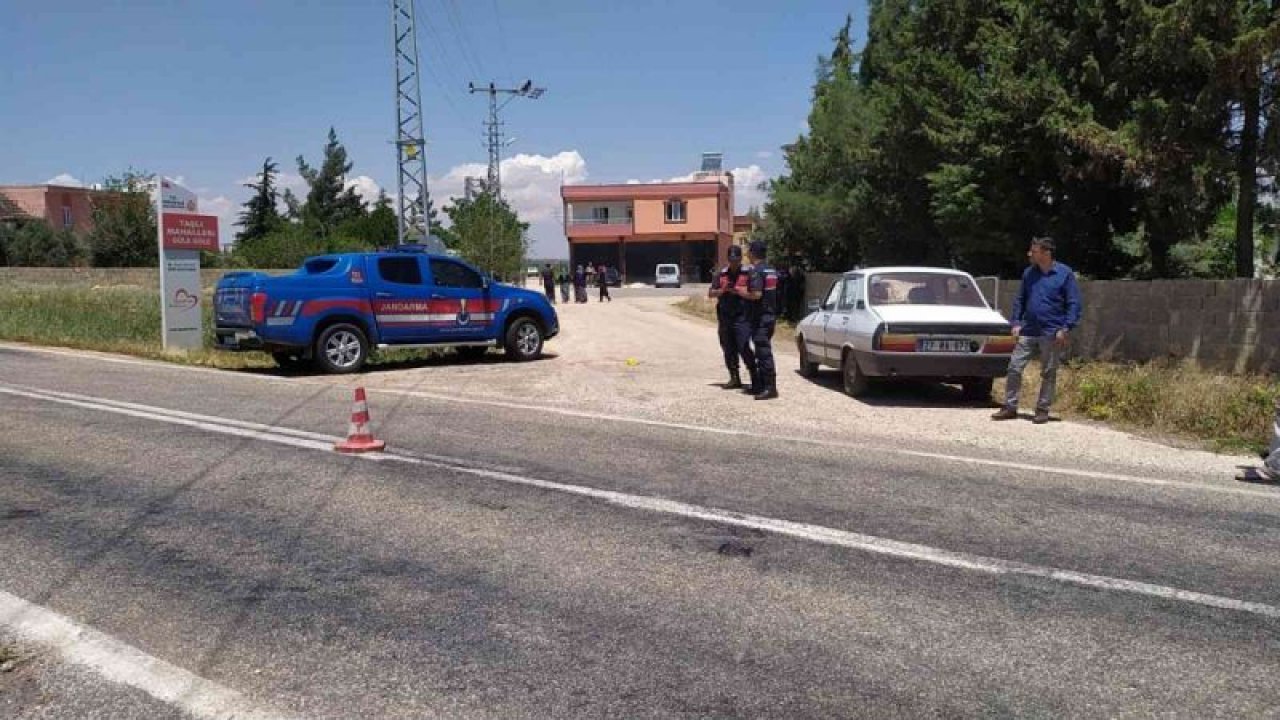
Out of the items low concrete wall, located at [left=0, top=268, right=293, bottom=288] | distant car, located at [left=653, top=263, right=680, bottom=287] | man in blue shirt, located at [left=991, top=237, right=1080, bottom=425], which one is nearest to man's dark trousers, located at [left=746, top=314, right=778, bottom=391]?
man in blue shirt, located at [left=991, top=237, right=1080, bottom=425]

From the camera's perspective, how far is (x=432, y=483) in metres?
6.99

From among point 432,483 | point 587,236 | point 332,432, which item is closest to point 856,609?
point 432,483

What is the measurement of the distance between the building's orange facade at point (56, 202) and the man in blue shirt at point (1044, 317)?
282 feet

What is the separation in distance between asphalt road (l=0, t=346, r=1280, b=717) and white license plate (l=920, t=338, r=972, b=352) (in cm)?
295

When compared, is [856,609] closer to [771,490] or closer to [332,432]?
[771,490]

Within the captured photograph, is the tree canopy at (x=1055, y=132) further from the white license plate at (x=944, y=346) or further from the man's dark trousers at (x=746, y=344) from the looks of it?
the man's dark trousers at (x=746, y=344)

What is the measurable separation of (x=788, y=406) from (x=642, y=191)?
62895 millimetres

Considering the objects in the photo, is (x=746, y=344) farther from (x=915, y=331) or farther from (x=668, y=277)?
(x=668, y=277)

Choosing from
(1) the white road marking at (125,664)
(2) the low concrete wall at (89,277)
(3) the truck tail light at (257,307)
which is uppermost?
(2) the low concrete wall at (89,277)

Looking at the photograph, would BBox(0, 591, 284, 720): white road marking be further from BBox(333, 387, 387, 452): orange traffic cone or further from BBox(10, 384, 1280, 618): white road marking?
BBox(333, 387, 387, 452): orange traffic cone

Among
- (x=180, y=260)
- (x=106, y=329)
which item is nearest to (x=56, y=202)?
(x=106, y=329)

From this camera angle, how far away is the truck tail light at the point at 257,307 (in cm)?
1364

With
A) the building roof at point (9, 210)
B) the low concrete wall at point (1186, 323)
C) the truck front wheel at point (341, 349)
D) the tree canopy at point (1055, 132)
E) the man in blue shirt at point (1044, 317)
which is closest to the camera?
the man in blue shirt at point (1044, 317)

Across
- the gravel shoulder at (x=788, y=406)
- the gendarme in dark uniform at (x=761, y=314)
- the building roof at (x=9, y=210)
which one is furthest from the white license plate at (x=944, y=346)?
the building roof at (x=9, y=210)
